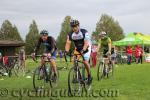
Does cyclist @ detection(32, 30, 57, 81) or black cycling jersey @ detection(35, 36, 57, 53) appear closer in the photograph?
cyclist @ detection(32, 30, 57, 81)

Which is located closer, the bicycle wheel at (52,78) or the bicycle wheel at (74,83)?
the bicycle wheel at (74,83)

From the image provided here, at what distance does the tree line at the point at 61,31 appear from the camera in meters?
93.7

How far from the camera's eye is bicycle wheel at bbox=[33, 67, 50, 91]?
42.6ft

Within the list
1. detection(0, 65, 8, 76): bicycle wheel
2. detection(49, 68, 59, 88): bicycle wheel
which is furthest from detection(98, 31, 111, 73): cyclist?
detection(0, 65, 8, 76): bicycle wheel

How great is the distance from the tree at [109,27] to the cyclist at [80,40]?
79.9 meters

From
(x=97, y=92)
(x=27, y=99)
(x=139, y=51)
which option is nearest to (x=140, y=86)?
(x=97, y=92)

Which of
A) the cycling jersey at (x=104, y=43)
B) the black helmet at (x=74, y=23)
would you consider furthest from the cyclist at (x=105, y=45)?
the black helmet at (x=74, y=23)

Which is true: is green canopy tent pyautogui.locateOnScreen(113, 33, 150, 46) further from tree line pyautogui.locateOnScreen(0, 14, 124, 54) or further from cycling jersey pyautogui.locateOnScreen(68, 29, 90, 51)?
tree line pyautogui.locateOnScreen(0, 14, 124, 54)

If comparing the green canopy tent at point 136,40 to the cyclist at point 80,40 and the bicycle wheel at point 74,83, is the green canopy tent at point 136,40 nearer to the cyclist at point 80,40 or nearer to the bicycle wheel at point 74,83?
the cyclist at point 80,40

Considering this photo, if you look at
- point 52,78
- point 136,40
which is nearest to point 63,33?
point 136,40

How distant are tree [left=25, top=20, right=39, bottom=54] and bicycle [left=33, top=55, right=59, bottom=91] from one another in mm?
81159

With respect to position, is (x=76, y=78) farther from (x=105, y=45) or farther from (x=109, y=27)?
(x=109, y=27)

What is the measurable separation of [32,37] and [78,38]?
85813 millimetres

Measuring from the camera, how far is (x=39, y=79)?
1312 centimetres
